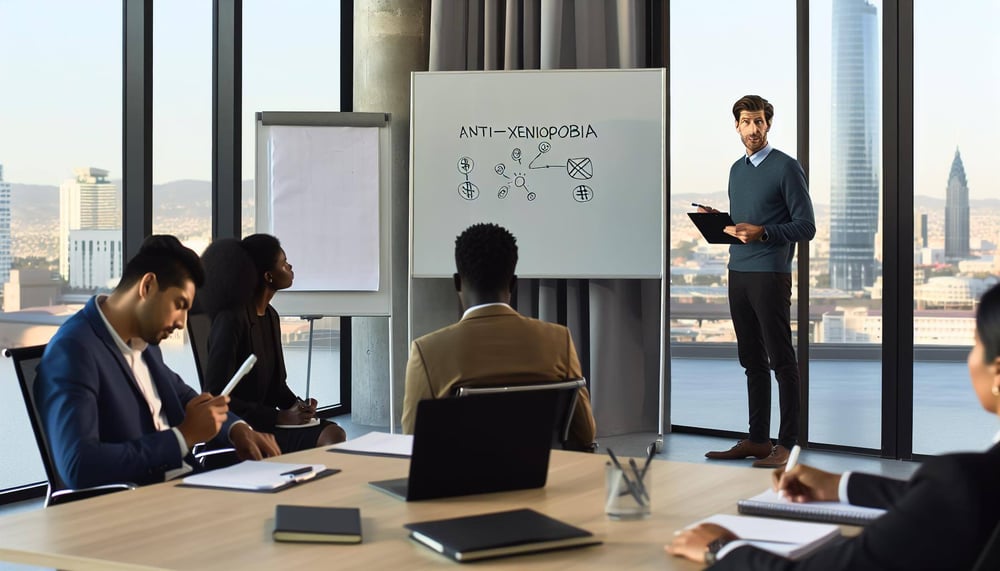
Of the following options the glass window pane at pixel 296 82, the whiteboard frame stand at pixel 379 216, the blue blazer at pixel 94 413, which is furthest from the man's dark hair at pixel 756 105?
the blue blazer at pixel 94 413

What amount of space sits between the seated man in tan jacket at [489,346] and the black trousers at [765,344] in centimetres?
278

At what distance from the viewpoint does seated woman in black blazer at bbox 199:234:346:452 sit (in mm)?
3652

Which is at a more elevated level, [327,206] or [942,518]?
[327,206]

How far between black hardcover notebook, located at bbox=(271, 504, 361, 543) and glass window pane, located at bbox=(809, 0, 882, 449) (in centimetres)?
443

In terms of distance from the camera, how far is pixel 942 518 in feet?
4.36

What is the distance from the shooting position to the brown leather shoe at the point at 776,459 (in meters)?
5.38

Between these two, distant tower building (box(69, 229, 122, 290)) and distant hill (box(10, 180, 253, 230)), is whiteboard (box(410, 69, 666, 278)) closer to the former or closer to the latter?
distant hill (box(10, 180, 253, 230))

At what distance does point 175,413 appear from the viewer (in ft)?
9.55

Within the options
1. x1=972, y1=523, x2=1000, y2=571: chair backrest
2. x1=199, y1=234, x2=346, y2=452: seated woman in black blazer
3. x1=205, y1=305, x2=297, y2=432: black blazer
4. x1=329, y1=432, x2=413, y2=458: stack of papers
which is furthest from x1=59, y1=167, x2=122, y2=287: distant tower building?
x1=972, y1=523, x2=1000, y2=571: chair backrest

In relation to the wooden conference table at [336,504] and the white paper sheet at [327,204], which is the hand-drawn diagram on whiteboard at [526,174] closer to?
the white paper sheet at [327,204]

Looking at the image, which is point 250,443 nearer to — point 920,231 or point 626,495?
point 626,495

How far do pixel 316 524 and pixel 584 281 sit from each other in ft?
15.0

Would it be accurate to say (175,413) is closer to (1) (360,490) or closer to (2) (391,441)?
(2) (391,441)

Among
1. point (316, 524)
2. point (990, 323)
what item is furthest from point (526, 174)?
point (990, 323)
